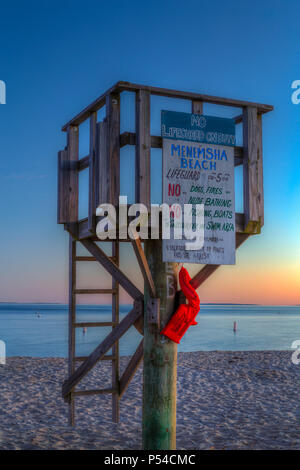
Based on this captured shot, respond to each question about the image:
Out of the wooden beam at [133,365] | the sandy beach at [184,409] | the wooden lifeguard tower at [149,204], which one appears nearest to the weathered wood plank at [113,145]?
the wooden lifeguard tower at [149,204]

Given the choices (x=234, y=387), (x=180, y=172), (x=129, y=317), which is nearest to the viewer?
(x=180, y=172)

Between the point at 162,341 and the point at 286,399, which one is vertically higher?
the point at 162,341

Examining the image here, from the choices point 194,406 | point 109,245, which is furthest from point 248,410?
point 109,245

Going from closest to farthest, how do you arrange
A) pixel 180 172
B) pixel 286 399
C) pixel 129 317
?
pixel 180 172
pixel 129 317
pixel 286 399

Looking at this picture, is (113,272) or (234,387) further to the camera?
(234,387)

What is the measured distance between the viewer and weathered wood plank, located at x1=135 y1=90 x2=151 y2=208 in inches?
218

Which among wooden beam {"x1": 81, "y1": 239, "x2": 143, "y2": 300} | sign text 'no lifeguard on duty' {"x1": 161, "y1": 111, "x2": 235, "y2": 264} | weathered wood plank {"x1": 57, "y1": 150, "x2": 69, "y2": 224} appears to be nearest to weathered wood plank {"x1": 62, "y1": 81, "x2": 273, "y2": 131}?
sign text 'no lifeguard on duty' {"x1": 161, "y1": 111, "x2": 235, "y2": 264}

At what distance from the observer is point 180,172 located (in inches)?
227

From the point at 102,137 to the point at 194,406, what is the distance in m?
5.95

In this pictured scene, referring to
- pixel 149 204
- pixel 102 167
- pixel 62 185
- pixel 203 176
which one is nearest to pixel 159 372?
pixel 149 204

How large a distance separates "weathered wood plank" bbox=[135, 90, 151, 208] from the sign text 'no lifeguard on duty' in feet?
0.64

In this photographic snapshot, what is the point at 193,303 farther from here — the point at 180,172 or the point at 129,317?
the point at 180,172

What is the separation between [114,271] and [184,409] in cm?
388

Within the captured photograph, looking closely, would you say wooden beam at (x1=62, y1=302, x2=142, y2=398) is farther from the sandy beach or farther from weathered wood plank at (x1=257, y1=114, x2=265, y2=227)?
weathered wood plank at (x1=257, y1=114, x2=265, y2=227)
